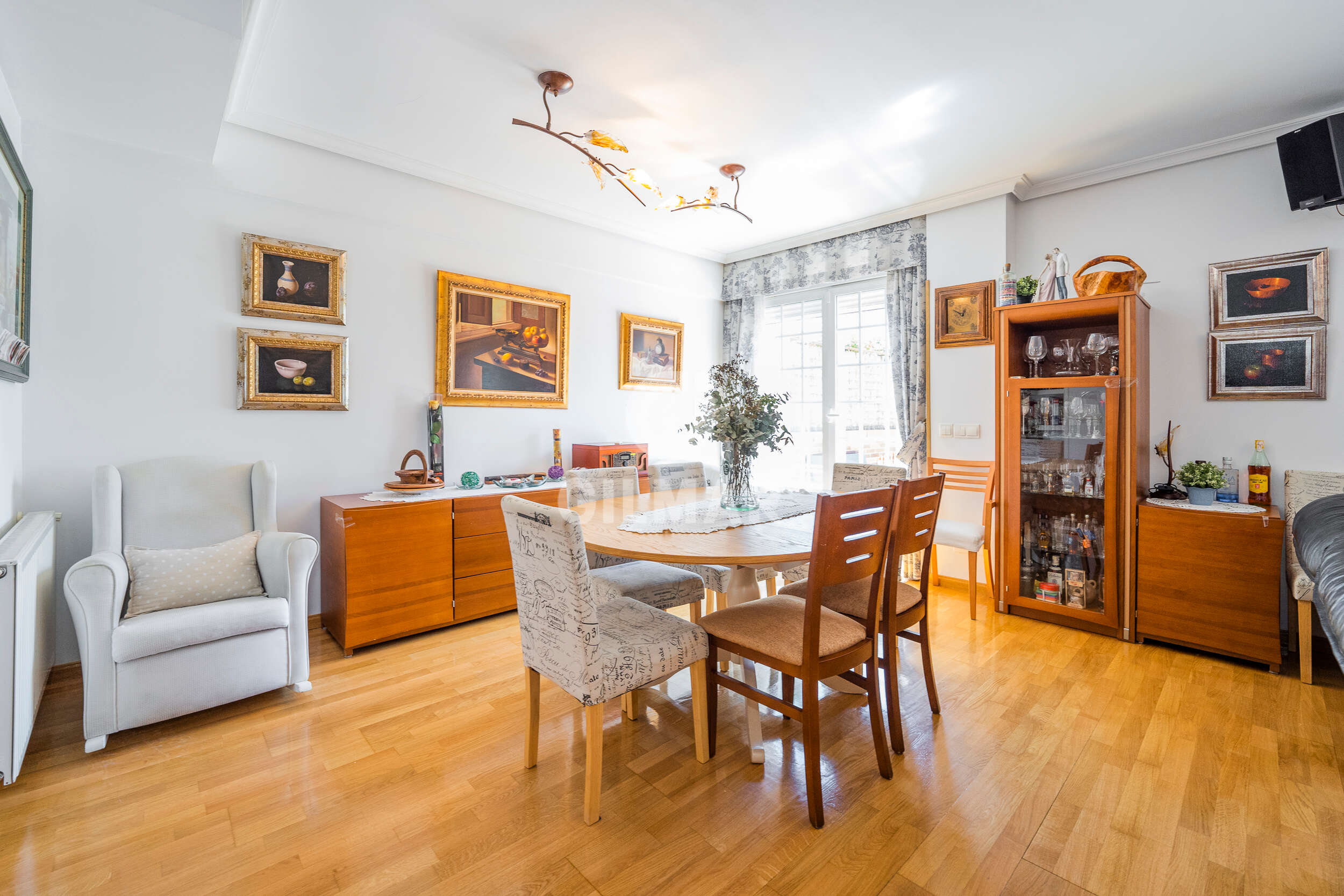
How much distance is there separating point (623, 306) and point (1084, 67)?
10.8ft

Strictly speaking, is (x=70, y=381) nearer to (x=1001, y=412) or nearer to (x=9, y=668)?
(x=9, y=668)

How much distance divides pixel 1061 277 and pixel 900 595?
7.88 feet

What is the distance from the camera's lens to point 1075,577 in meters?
3.41

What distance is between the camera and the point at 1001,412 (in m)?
3.61

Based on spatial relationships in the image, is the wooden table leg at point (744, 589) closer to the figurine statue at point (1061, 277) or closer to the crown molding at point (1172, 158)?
the figurine statue at point (1061, 277)

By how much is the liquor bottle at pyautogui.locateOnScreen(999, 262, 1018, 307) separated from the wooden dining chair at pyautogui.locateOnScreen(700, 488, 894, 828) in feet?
7.75

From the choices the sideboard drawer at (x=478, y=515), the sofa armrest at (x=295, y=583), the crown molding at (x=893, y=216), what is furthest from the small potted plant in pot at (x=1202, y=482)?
the sofa armrest at (x=295, y=583)

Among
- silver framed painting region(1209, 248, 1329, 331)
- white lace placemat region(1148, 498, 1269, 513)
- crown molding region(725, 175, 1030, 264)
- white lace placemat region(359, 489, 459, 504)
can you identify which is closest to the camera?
white lace placemat region(1148, 498, 1269, 513)

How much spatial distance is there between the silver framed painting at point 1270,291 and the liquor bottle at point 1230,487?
778mm

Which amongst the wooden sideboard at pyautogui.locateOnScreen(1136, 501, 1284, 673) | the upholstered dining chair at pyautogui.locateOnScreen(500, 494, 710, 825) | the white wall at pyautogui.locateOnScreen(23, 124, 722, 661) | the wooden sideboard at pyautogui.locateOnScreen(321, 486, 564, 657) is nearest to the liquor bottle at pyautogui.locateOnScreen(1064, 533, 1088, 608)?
the wooden sideboard at pyautogui.locateOnScreen(1136, 501, 1284, 673)

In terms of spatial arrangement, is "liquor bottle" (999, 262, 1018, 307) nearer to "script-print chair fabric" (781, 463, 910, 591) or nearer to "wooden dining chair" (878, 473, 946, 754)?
"script-print chair fabric" (781, 463, 910, 591)

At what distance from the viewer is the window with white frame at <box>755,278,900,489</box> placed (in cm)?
472

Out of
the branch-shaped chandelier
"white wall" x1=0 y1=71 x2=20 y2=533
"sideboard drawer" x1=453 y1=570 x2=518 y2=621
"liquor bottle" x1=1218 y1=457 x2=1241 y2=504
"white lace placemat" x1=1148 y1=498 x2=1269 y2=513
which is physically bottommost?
"sideboard drawer" x1=453 y1=570 x2=518 y2=621

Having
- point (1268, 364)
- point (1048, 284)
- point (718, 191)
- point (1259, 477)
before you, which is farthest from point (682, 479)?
point (1268, 364)
